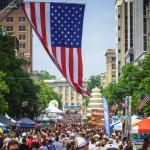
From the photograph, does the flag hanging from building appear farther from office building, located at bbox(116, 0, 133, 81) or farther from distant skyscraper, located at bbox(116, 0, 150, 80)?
office building, located at bbox(116, 0, 133, 81)

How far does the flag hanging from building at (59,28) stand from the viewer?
62.6 ft

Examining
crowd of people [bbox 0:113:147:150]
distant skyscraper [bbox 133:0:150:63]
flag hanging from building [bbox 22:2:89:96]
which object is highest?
distant skyscraper [bbox 133:0:150:63]

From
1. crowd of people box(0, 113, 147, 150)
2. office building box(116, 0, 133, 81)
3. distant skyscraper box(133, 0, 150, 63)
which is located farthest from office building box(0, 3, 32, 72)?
crowd of people box(0, 113, 147, 150)

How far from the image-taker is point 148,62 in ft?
201

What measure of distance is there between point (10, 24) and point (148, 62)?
129 meters

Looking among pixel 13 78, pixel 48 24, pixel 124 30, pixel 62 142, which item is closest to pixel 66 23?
pixel 48 24

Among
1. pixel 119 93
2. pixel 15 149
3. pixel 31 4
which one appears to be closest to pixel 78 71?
pixel 31 4

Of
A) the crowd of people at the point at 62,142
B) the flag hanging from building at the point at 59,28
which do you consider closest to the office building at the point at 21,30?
the crowd of people at the point at 62,142

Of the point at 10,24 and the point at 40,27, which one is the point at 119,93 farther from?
the point at 10,24

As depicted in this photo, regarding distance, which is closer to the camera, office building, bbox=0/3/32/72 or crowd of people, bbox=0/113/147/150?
crowd of people, bbox=0/113/147/150

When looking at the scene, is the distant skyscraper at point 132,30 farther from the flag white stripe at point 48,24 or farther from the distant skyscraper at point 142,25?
the flag white stripe at point 48,24

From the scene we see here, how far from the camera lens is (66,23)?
19.1m

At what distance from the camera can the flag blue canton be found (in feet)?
62.7

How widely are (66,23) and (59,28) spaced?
0.25m
